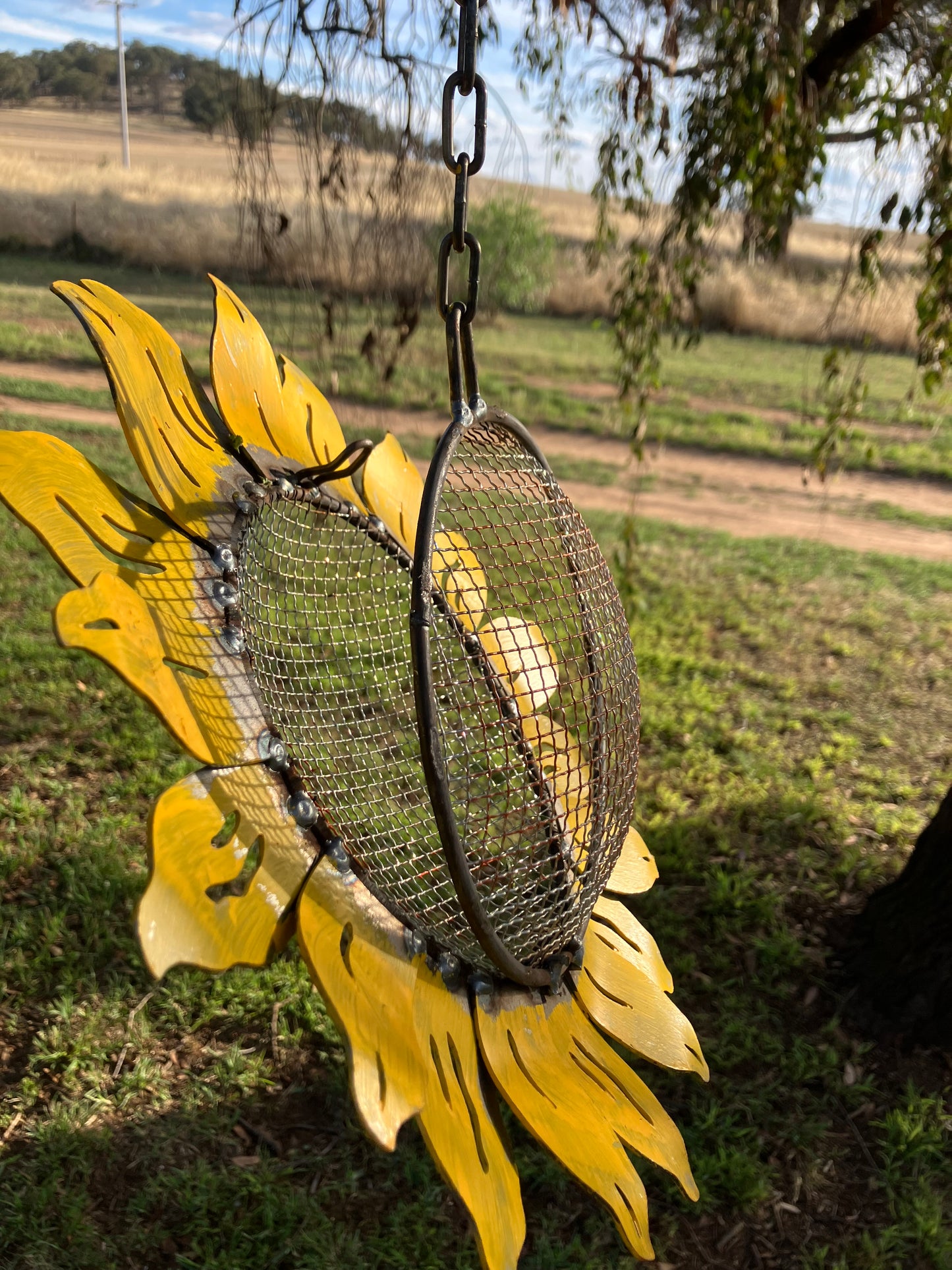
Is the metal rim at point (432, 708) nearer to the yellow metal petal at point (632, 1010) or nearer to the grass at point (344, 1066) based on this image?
the yellow metal petal at point (632, 1010)

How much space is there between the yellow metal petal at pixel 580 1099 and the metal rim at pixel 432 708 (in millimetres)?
177

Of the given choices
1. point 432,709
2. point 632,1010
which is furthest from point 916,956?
point 432,709

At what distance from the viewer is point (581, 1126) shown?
118 centimetres

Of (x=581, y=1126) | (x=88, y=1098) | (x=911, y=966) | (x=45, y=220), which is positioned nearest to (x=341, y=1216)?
→ (x=88, y=1098)

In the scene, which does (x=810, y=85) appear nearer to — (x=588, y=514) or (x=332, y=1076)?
(x=332, y=1076)

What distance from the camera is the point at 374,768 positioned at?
1.44m

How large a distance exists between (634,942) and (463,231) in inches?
42.4

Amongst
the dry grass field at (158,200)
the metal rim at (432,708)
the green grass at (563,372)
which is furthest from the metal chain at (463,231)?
the green grass at (563,372)

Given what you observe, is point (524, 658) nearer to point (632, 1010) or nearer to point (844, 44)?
point (632, 1010)

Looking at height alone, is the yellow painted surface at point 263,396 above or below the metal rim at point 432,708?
above

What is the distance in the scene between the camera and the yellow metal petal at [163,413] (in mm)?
1149

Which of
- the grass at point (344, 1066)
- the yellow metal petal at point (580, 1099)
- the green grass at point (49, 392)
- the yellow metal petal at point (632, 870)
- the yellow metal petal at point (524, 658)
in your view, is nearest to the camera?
the yellow metal petal at point (580, 1099)

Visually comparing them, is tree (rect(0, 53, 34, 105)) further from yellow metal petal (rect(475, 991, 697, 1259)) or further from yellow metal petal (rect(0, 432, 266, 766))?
yellow metal petal (rect(475, 991, 697, 1259))

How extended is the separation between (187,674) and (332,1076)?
61.1 inches
